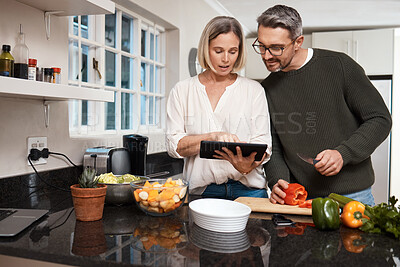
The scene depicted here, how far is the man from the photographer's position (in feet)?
5.42

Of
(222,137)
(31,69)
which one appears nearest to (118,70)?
(31,69)

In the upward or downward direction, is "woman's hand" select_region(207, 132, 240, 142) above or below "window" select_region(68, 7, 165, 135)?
below

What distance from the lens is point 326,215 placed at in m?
1.18

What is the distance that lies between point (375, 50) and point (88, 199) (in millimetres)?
4387

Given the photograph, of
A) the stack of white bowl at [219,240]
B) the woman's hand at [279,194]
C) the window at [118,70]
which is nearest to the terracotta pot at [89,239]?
the stack of white bowl at [219,240]

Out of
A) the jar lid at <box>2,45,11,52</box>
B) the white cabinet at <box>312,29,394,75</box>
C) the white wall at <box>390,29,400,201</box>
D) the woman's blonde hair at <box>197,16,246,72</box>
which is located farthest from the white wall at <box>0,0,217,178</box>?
the white wall at <box>390,29,400,201</box>

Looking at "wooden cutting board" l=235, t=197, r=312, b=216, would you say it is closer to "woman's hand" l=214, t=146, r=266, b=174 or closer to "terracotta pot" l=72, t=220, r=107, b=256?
"woman's hand" l=214, t=146, r=266, b=174

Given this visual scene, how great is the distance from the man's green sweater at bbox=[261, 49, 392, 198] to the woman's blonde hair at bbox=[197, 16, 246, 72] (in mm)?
250

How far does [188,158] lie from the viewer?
5.69 feet

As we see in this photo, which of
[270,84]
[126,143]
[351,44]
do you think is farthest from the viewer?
[351,44]

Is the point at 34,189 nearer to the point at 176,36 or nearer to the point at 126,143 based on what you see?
the point at 126,143

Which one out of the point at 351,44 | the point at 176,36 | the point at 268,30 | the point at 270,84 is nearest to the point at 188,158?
the point at 270,84

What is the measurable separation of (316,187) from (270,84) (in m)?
0.54

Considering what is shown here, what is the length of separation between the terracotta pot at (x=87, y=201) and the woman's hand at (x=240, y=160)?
480mm
